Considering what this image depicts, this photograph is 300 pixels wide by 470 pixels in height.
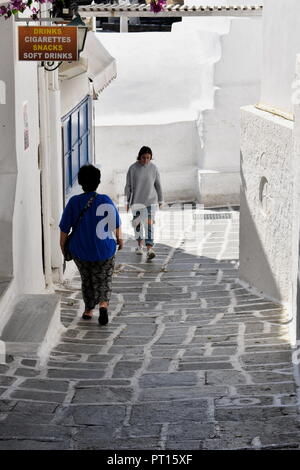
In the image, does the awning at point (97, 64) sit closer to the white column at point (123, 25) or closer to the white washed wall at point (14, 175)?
the white washed wall at point (14, 175)

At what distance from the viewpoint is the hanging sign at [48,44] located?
8.74 metres

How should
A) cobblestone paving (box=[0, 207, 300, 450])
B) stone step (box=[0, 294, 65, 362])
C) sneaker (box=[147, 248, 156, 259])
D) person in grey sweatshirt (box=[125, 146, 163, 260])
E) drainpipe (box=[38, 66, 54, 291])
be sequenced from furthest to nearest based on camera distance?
sneaker (box=[147, 248, 156, 259]) → person in grey sweatshirt (box=[125, 146, 163, 260]) → drainpipe (box=[38, 66, 54, 291]) → stone step (box=[0, 294, 65, 362]) → cobblestone paving (box=[0, 207, 300, 450])

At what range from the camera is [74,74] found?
1208 cm

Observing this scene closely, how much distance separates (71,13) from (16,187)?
1.66 metres

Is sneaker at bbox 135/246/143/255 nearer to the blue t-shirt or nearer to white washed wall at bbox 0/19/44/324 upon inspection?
white washed wall at bbox 0/19/44/324

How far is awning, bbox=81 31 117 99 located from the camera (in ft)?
44.8

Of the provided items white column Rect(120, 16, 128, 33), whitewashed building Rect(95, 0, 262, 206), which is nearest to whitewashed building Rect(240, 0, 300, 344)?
whitewashed building Rect(95, 0, 262, 206)

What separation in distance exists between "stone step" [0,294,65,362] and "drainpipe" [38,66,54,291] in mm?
1833

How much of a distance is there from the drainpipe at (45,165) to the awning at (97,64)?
252 cm

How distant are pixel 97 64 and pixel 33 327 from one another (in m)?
6.52

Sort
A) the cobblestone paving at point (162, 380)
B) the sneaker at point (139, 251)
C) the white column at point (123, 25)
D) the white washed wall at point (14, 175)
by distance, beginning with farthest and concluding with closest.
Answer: the white column at point (123, 25) → the sneaker at point (139, 251) → the white washed wall at point (14, 175) → the cobblestone paving at point (162, 380)

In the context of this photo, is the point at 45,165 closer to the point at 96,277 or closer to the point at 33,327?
the point at 96,277

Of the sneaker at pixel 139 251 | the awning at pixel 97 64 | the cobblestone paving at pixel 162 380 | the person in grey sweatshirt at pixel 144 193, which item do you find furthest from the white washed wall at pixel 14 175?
the sneaker at pixel 139 251

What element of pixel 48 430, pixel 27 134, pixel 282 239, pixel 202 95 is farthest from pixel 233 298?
pixel 202 95
